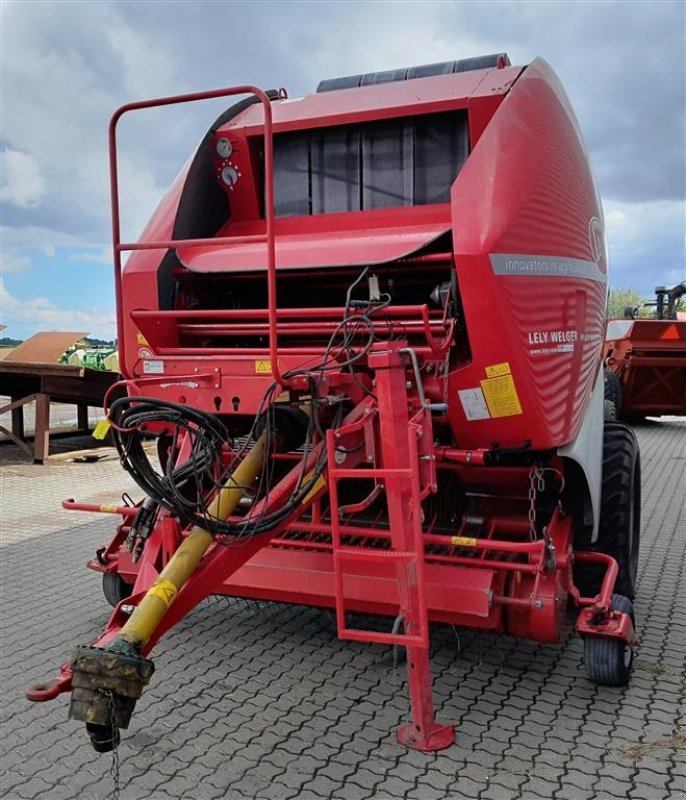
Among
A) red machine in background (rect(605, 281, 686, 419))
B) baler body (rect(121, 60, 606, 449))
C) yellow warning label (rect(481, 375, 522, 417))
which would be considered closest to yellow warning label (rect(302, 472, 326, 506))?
baler body (rect(121, 60, 606, 449))

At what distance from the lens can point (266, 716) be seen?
10.3 feet

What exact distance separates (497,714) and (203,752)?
1.19 metres

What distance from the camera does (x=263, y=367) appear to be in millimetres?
3164

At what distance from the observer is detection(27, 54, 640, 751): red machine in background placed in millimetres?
2875

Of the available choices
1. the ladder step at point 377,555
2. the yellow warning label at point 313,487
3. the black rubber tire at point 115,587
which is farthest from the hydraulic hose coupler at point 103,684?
the black rubber tire at point 115,587

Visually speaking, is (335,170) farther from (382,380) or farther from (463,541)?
(463,541)

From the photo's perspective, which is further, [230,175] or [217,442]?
[230,175]

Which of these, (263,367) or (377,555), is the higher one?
(263,367)

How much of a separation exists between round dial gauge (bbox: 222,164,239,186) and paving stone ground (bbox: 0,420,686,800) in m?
2.35

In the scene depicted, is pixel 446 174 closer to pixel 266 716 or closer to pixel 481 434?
pixel 481 434

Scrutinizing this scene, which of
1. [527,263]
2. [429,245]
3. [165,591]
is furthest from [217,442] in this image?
[527,263]

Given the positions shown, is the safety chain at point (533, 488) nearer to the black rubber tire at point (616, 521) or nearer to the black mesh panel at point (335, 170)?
the black rubber tire at point (616, 521)

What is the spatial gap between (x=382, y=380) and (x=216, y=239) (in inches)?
33.0

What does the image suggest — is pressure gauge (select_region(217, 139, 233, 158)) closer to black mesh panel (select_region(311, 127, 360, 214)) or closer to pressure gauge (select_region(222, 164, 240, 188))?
pressure gauge (select_region(222, 164, 240, 188))
